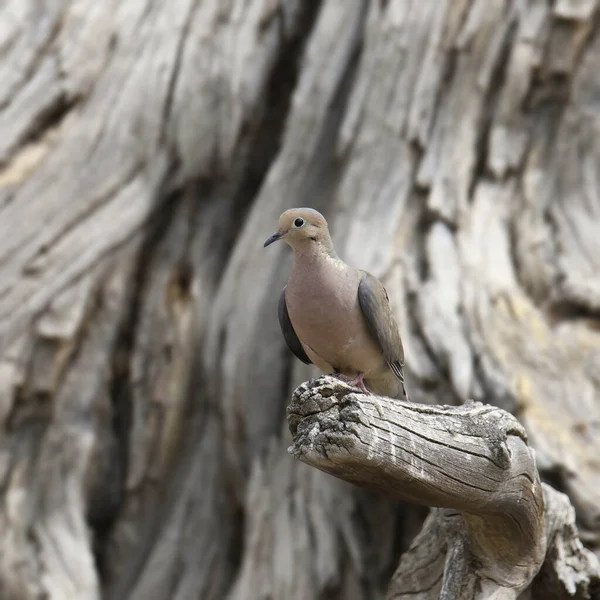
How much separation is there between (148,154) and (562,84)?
198cm

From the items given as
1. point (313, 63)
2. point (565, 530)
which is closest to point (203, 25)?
point (313, 63)

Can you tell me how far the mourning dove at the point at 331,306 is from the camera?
8.99 feet

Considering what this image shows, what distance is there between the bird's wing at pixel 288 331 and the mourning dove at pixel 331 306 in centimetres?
3

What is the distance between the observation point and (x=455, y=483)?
8.32 ft

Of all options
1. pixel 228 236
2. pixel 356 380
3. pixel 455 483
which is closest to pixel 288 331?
pixel 356 380

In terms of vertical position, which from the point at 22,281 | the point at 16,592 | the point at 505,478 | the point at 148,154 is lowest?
the point at 16,592

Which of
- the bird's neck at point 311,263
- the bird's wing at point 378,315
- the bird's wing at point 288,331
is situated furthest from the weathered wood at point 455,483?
the bird's wing at point 288,331

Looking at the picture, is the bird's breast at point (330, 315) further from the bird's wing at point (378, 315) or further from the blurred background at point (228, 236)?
the blurred background at point (228, 236)

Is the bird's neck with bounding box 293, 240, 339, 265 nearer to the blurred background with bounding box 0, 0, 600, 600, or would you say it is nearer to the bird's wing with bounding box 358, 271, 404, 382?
the bird's wing with bounding box 358, 271, 404, 382

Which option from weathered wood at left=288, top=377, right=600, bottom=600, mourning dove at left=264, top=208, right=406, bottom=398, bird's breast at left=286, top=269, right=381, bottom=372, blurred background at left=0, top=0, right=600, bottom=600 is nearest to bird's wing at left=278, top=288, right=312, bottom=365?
mourning dove at left=264, top=208, right=406, bottom=398

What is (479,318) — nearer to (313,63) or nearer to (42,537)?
(313,63)

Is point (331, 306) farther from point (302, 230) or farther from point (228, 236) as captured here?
point (228, 236)

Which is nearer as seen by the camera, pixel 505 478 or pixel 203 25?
pixel 505 478

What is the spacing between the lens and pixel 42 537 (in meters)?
4.86
